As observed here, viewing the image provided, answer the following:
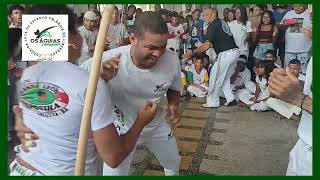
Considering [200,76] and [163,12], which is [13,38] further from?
[200,76]

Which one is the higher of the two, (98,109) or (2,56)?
(2,56)

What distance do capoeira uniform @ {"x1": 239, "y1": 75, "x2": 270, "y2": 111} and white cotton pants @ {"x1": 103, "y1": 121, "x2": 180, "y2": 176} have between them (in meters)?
0.47

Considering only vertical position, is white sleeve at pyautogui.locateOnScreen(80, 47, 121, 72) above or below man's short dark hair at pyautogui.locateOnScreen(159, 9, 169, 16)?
below

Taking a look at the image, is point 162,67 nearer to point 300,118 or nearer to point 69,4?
point 69,4

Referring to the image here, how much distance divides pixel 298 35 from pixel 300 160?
27.0 inches

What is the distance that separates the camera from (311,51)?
7.20 feet

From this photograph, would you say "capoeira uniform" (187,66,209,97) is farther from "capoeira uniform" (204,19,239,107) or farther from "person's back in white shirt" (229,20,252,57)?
"person's back in white shirt" (229,20,252,57)

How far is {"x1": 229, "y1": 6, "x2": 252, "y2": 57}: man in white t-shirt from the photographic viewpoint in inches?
89.4

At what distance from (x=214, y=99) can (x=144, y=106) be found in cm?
42

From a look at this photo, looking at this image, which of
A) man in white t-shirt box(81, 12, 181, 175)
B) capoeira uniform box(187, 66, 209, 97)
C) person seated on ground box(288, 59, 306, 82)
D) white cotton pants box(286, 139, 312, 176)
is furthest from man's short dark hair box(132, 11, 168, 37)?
white cotton pants box(286, 139, 312, 176)

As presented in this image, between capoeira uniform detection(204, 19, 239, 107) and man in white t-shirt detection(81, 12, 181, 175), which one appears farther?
capoeira uniform detection(204, 19, 239, 107)

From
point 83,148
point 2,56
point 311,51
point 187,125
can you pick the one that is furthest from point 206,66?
point 2,56

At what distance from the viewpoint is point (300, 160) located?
2.27 meters

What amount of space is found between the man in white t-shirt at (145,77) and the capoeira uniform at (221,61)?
209 mm
